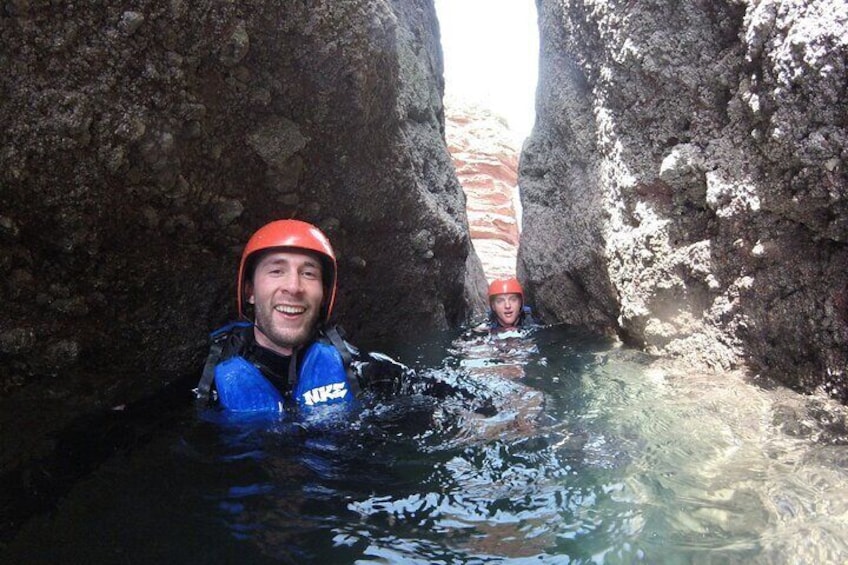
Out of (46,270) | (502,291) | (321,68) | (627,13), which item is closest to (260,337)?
(46,270)

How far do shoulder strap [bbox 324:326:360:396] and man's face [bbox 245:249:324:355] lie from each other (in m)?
0.18

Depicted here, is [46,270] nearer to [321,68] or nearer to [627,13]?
[321,68]

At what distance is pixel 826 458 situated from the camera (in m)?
2.38

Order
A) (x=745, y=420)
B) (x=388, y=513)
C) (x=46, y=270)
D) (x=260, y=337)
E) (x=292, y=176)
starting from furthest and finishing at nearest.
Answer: (x=292, y=176), (x=260, y=337), (x=46, y=270), (x=745, y=420), (x=388, y=513)

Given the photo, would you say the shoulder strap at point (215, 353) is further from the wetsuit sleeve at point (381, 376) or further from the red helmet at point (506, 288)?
the red helmet at point (506, 288)

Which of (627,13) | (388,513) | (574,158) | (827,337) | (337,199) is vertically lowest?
(388,513)

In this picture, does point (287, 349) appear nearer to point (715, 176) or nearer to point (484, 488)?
point (484, 488)

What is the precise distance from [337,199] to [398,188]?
2.67ft

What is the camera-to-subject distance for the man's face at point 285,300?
396 cm

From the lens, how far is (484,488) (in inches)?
98.7

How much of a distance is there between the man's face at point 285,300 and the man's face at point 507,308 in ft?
18.4

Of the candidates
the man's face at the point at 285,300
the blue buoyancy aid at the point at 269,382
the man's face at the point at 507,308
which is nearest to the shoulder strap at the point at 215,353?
the blue buoyancy aid at the point at 269,382

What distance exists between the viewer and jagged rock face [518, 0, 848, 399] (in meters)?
3.08

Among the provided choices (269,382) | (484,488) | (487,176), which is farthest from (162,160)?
(487,176)
